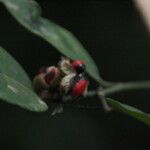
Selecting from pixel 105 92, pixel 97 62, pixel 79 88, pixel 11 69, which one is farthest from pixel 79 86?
pixel 97 62

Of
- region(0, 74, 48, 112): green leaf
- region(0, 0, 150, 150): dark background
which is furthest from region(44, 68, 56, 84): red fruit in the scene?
region(0, 0, 150, 150): dark background

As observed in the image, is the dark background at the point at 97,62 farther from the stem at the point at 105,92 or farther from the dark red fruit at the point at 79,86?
the dark red fruit at the point at 79,86

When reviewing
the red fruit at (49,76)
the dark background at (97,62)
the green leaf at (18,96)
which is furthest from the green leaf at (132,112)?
the dark background at (97,62)

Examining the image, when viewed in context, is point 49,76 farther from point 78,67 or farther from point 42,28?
point 42,28

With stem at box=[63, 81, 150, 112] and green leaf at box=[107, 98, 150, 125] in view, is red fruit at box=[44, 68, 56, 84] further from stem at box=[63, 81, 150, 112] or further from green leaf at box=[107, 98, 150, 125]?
green leaf at box=[107, 98, 150, 125]

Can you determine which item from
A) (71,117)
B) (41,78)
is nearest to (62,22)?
(71,117)

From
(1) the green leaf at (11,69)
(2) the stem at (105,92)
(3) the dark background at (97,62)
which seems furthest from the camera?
(3) the dark background at (97,62)

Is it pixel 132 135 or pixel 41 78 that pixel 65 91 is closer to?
pixel 41 78
